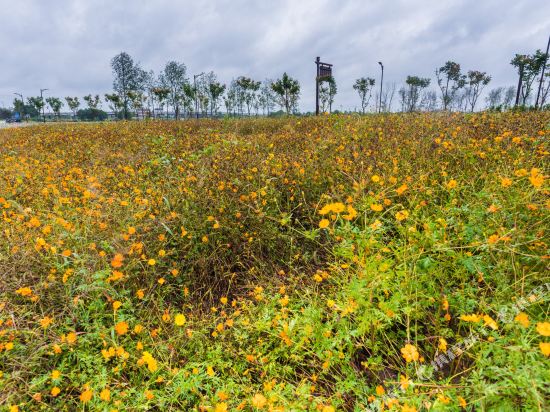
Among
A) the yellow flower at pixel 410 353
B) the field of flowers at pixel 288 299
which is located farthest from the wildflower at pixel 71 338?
the yellow flower at pixel 410 353

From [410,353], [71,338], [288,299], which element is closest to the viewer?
[410,353]

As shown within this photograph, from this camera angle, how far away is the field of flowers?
1.46 m

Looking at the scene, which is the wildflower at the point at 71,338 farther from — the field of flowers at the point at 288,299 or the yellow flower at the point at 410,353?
the yellow flower at the point at 410,353

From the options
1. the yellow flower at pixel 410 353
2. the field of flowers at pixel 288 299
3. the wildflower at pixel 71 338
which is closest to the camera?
the yellow flower at pixel 410 353

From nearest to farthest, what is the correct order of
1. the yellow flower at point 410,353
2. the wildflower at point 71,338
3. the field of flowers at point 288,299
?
the yellow flower at point 410,353 < the field of flowers at point 288,299 < the wildflower at point 71,338

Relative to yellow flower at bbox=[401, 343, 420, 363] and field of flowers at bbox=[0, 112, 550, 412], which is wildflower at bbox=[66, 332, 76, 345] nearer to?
field of flowers at bbox=[0, 112, 550, 412]

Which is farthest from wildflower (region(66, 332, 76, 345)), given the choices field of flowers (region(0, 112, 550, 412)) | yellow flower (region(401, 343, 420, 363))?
yellow flower (region(401, 343, 420, 363))

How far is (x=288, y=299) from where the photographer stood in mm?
2080

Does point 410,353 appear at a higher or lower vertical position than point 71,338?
higher

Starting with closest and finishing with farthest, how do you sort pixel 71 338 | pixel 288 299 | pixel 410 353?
1. pixel 410 353
2. pixel 71 338
3. pixel 288 299

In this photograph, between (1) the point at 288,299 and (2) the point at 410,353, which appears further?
(1) the point at 288,299

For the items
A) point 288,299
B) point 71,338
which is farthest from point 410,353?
point 71,338

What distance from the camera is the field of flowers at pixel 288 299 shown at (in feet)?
4.80

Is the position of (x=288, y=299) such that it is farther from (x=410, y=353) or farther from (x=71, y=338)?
(x=71, y=338)
